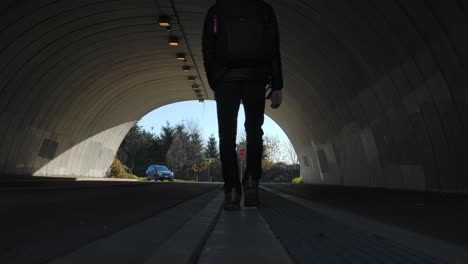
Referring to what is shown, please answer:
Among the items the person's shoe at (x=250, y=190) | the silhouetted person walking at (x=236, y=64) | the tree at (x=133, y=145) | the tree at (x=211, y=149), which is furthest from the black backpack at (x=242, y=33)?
the tree at (x=211, y=149)

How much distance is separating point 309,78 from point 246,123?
12706mm

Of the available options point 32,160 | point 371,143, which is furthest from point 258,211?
point 32,160

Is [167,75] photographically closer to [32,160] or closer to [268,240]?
[32,160]

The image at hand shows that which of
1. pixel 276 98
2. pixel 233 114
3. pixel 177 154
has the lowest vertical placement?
pixel 233 114

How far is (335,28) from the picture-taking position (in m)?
12.0

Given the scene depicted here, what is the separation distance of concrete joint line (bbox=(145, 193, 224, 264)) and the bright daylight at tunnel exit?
13 mm

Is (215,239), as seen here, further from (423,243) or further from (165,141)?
(165,141)

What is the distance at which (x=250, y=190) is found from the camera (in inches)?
197

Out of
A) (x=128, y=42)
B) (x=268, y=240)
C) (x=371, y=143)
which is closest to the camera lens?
(x=268, y=240)

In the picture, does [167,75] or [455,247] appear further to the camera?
[167,75]

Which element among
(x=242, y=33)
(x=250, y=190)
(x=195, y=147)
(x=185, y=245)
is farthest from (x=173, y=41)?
(x=195, y=147)

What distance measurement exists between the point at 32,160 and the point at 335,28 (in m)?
14.2

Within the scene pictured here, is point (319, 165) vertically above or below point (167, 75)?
below

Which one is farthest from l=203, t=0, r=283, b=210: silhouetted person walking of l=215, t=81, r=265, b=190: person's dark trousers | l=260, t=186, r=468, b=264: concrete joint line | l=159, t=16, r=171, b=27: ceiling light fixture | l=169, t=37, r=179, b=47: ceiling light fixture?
l=169, t=37, r=179, b=47: ceiling light fixture
